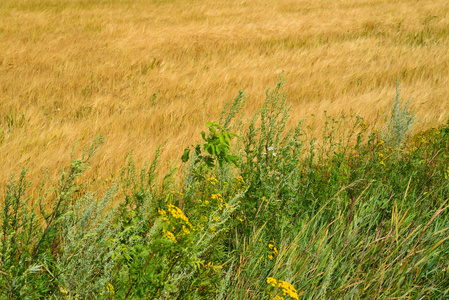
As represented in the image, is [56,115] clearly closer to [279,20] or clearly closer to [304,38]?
[304,38]

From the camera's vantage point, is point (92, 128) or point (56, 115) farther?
point (56, 115)

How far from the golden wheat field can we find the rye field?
0.10 ft

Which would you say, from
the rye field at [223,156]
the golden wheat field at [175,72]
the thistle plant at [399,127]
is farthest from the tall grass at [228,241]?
the golden wheat field at [175,72]

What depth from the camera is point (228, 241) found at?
2.02m

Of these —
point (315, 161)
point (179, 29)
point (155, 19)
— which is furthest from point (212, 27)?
point (315, 161)

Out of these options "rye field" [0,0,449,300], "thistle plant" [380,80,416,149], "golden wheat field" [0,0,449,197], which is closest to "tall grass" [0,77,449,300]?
"rye field" [0,0,449,300]

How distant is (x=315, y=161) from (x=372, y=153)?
438mm

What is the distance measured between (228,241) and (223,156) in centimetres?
49

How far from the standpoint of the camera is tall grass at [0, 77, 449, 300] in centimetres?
131

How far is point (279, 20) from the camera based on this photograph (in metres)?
10.2

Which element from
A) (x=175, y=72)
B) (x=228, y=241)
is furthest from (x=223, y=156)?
(x=175, y=72)

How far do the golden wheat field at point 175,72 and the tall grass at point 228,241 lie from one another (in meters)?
0.71

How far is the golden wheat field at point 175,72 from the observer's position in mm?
3268

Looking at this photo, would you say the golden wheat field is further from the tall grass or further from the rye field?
the tall grass
